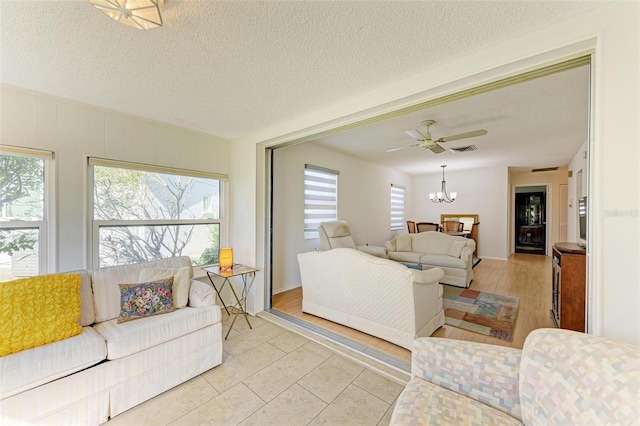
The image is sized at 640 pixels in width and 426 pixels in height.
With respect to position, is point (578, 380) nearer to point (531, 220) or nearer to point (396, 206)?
point (396, 206)

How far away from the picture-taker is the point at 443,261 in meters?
4.53

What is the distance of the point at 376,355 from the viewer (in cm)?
228

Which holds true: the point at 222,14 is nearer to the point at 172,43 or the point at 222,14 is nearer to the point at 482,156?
the point at 172,43

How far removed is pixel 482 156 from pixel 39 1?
6312mm

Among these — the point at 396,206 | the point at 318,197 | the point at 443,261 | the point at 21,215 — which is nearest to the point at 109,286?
the point at 21,215

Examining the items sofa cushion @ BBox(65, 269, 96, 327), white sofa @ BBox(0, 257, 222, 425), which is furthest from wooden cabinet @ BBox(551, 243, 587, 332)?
sofa cushion @ BBox(65, 269, 96, 327)

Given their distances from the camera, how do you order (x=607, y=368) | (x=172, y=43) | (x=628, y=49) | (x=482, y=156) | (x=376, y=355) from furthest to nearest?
(x=482, y=156)
(x=376, y=355)
(x=172, y=43)
(x=628, y=49)
(x=607, y=368)

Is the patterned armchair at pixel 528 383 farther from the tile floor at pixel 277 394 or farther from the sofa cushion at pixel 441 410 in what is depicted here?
the tile floor at pixel 277 394

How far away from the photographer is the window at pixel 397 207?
23.2ft

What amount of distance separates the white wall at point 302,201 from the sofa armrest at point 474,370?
2.99m

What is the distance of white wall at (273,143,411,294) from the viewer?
4.07 m

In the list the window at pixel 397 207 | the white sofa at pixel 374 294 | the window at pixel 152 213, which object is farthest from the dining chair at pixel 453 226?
the window at pixel 152 213

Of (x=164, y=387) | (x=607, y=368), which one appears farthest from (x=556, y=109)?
(x=164, y=387)

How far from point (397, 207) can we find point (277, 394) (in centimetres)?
622
